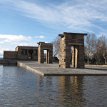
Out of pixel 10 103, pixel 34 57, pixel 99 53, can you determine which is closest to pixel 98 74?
pixel 10 103

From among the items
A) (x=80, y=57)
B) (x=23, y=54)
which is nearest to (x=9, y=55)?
(x=23, y=54)

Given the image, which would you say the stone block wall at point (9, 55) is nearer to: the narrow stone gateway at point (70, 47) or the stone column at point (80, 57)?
the narrow stone gateway at point (70, 47)

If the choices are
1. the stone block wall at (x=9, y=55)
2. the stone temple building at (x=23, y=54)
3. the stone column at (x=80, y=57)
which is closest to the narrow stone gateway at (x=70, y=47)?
the stone column at (x=80, y=57)

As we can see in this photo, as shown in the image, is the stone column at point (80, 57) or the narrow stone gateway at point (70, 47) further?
the stone column at point (80, 57)

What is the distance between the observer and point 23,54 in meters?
84.2

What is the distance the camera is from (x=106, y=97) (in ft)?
47.7

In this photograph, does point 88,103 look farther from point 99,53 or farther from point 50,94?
point 99,53

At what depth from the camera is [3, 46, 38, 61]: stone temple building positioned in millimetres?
80625

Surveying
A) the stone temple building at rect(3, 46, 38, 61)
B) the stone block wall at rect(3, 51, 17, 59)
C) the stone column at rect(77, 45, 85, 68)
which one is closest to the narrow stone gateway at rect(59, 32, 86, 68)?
the stone column at rect(77, 45, 85, 68)

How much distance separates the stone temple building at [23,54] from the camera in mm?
80625

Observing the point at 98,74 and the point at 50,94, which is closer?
the point at 50,94

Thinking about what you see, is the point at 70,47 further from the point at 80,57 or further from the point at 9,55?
the point at 9,55

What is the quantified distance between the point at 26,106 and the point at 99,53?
59.7 meters

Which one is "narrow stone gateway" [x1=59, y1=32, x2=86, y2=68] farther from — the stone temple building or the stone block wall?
the stone block wall
